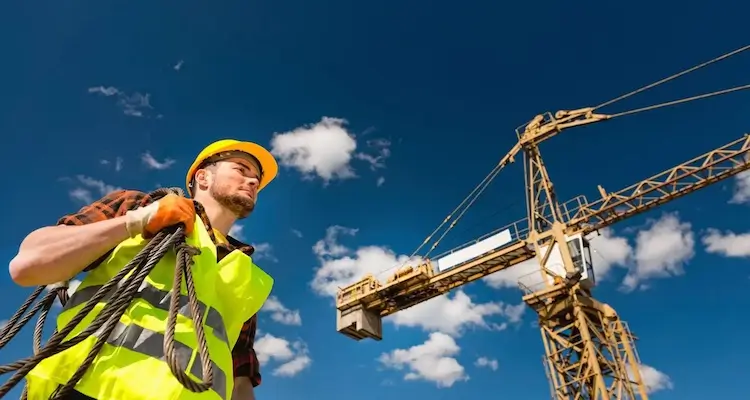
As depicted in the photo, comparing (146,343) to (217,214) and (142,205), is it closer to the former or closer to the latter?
(142,205)

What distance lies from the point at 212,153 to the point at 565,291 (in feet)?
64.7

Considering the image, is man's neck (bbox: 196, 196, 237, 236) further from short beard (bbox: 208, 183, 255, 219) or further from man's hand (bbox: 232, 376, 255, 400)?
man's hand (bbox: 232, 376, 255, 400)

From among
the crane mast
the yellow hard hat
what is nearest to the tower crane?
the crane mast

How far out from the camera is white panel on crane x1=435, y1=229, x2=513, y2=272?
880 inches

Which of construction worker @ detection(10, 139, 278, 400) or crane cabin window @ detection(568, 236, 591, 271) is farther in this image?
crane cabin window @ detection(568, 236, 591, 271)

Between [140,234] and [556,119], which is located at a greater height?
[556,119]

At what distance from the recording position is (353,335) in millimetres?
25234

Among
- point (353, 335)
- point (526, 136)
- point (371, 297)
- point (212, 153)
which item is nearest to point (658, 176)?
point (526, 136)

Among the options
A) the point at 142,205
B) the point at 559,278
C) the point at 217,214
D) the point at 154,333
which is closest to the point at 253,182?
the point at 217,214

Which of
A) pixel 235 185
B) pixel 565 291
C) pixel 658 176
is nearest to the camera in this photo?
pixel 235 185

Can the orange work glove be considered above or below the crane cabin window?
below

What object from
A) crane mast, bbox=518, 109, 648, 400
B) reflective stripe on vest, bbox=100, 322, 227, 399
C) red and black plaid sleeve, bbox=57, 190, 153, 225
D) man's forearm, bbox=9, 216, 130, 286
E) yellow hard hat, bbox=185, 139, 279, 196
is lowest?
reflective stripe on vest, bbox=100, 322, 227, 399

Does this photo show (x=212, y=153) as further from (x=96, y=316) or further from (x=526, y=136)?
(x=526, y=136)

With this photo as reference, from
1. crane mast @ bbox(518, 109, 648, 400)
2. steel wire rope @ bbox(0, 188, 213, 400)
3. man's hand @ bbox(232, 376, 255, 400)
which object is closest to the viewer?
steel wire rope @ bbox(0, 188, 213, 400)
